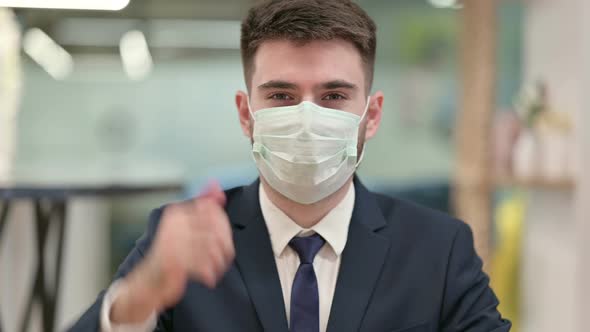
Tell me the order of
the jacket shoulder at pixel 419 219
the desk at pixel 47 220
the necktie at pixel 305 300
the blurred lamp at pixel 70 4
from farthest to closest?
1. the blurred lamp at pixel 70 4
2. the desk at pixel 47 220
3. the jacket shoulder at pixel 419 219
4. the necktie at pixel 305 300

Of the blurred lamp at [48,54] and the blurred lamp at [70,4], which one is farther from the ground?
the blurred lamp at [70,4]

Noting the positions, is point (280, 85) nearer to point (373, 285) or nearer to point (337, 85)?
point (337, 85)

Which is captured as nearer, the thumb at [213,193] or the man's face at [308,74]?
the thumb at [213,193]

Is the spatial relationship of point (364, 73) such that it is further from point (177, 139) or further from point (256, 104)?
point (177, 139)

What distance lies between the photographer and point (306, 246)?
4.21ft

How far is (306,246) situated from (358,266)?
0.10 m

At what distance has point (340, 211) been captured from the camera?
1354 millimetres

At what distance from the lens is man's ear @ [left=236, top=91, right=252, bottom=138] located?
4.54 feet

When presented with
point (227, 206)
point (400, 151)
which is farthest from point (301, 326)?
point (400, 151)

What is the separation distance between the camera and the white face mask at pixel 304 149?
1269 mm

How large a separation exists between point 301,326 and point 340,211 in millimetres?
249

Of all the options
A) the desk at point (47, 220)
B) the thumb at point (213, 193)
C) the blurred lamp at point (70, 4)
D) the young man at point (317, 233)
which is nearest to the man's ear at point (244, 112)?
the young man at point (317, 233)

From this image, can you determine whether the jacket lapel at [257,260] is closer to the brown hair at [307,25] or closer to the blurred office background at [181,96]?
the brown hair at [307,25]

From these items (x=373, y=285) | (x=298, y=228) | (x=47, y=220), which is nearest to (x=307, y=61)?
(x=298, y=228)
